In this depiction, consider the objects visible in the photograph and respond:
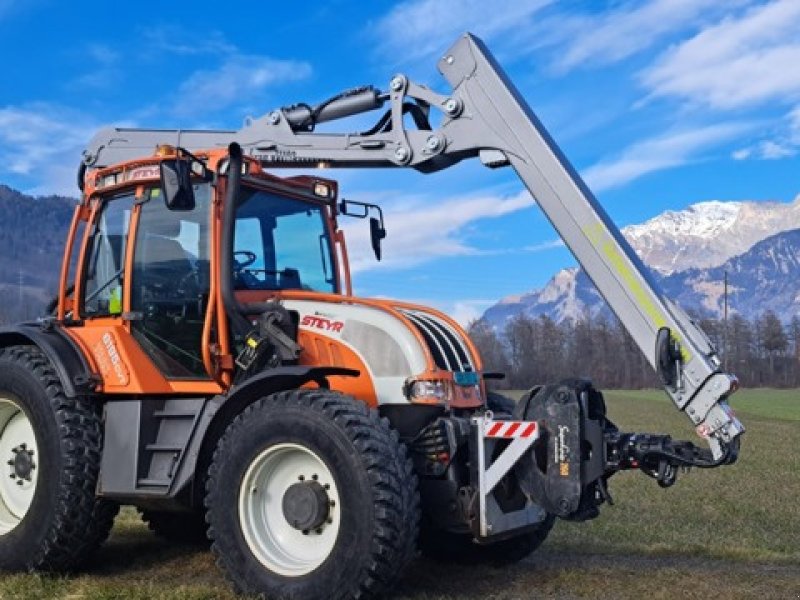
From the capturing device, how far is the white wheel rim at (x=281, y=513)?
19.8 ft

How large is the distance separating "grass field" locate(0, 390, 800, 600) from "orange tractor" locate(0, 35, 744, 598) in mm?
366

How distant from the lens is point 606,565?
7.65 metres

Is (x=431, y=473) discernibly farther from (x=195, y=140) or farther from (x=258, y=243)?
(x=195, y=140)

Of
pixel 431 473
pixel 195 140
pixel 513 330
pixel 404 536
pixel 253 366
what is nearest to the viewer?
pixel 404 536

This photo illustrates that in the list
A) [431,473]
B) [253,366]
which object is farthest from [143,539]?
[431,473]

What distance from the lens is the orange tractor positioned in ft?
19.8

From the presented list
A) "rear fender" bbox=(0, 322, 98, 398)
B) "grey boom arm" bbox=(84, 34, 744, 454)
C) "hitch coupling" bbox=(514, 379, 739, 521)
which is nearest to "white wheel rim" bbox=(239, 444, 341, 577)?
"hitch coupling" bbox=(514, 379, 739, 521)

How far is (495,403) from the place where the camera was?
303 inches

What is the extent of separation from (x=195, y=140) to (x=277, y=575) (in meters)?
3.96

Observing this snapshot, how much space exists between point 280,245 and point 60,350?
1.88 m

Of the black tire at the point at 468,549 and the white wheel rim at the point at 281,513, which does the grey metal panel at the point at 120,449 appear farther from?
the black tire at the point at 468,549

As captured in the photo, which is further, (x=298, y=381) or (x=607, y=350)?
(x=607, y=350)

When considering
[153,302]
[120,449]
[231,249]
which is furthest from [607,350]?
[120,449]

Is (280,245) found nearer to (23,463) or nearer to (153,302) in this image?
(153,302)
